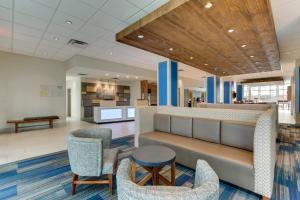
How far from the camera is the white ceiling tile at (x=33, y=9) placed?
281cm

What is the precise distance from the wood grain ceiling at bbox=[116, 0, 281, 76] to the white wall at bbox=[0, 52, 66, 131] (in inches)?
205

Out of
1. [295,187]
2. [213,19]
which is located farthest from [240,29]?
[295,187]

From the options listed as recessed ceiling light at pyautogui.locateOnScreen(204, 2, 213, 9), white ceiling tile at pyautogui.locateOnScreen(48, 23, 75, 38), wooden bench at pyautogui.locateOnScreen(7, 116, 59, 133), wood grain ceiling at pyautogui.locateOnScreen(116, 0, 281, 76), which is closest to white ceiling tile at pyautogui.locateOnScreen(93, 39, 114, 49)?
white ceiling tile at pyautogui.locateOnScreen(48, 23, 75, 38)

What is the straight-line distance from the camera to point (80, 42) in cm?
474

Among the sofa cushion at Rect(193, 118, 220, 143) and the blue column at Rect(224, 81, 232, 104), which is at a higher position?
the blue column at Rect(224, 81, 232, 104)

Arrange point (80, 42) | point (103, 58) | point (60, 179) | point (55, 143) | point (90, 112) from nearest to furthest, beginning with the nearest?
1. point (60, 179)
2. point (55, 143)
3. point (80, 42)
4. point (103, 58)
5. point (90, 112)

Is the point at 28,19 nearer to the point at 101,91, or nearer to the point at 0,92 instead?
the point at 0,92

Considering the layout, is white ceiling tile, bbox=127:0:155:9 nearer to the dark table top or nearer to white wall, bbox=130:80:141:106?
the dark table top

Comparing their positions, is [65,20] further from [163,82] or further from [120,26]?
[163,82]

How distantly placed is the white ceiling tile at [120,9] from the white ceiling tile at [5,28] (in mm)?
2608

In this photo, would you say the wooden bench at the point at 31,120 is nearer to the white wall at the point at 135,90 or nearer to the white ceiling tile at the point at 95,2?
the white ceiling tile at the point at 95,2

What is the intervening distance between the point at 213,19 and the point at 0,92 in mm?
7555

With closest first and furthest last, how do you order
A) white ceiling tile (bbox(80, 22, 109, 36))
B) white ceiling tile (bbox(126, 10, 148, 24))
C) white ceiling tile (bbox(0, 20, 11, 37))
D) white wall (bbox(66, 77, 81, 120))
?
white ceiling tile (bbox(126, 10, 148, 24)) → white ceiling tile (bbox(0, 20, 11, 37)) → white ceiling tile (bbox(80, 22, 109, 36)) → white wall (bbox(66, 77, 81, 120))

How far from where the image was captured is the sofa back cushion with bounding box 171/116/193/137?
3.17 m
